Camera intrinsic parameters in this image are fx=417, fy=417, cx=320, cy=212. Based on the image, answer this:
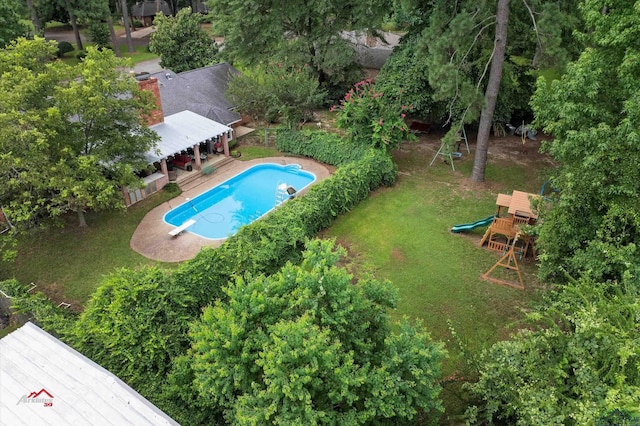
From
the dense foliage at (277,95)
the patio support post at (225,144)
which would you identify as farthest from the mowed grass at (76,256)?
the dense foliage at (277,95)

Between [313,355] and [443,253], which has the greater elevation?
[313,355]

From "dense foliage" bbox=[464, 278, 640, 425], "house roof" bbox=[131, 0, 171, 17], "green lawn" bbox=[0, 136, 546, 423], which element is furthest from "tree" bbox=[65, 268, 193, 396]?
"house roof" bbox=[131, 0, 171, 17]

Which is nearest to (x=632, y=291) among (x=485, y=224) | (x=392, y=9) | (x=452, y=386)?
(x=452, y=386)

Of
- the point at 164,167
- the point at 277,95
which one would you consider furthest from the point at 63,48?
the point at 164,167

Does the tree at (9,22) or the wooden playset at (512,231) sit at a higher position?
the tree at (9,22)

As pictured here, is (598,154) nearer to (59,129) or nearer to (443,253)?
A: (443,253)

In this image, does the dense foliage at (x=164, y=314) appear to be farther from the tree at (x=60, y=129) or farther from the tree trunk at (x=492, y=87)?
the tree trunk at (x=492, y=87)

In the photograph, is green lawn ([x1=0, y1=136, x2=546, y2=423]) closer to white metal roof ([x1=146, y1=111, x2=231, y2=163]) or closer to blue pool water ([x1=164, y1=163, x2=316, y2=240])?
blue pool water ([x1=164, y1=163, x2=316, y2=240])
